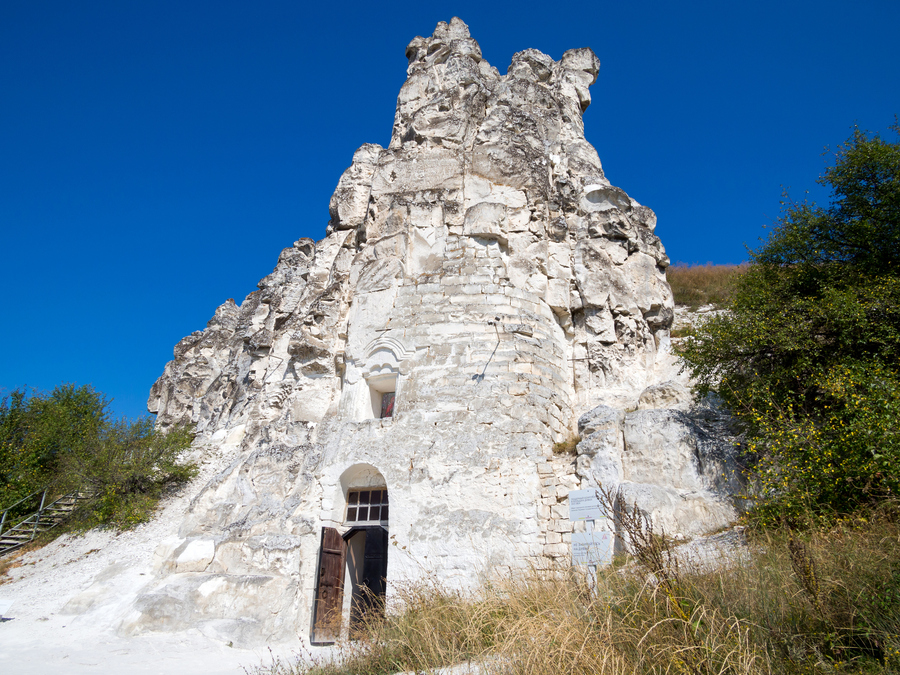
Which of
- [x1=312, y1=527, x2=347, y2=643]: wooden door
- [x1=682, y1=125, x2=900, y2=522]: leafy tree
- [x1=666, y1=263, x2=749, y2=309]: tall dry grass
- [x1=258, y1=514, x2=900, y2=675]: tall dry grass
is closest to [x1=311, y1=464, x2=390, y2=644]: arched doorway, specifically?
[x1=312, y1=527, x2=347, y2=643]: wooden door

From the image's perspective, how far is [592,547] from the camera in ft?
30.0

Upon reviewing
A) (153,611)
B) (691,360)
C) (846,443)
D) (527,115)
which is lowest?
(153,611)

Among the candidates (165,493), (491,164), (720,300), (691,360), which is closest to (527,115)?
(491,164)

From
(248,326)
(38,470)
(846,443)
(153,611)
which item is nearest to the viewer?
(846,443)

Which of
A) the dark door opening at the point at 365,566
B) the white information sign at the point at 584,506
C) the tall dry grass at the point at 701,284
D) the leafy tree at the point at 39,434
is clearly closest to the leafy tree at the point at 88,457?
the leafy tree at the point at 39,434

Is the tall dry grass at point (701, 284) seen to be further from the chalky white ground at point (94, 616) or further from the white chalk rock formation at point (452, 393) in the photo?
the chalky white ground at point (94, 616)

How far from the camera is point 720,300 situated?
18797 millimetres

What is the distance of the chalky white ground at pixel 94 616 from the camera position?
810cm

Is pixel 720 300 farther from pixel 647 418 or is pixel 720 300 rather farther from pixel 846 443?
pixel 846 443

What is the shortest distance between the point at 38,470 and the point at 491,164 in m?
14.7

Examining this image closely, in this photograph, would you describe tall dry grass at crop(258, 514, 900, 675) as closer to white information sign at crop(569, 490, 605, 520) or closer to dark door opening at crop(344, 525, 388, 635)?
white information sign at crop(569, 490, 605, 520)

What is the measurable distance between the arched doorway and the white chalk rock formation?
0.15 ft

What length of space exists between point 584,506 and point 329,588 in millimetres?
4735

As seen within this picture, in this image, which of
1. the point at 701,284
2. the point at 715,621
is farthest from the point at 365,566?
the point at 701,284
